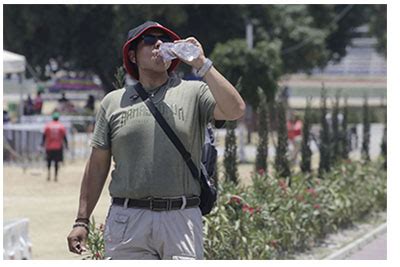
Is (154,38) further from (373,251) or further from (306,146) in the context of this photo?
(306,146)

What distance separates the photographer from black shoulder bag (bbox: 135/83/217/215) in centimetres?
516

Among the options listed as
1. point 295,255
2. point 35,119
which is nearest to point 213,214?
point 295,255

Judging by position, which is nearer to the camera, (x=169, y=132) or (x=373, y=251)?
(x=169, y=132)

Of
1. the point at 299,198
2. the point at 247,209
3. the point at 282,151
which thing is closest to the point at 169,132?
the point at 247,209

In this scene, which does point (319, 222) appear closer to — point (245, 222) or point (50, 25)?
point (245, 222)

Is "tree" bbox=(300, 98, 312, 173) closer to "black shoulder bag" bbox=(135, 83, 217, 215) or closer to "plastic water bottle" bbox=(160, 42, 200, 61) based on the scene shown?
"black shoulder bag" bbox=(135, 83, 217, 215)

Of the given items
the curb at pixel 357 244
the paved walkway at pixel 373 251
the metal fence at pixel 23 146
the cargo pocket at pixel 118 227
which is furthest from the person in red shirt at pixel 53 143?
the cargo pocket at pixel 118 227

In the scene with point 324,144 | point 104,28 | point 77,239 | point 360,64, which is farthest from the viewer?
point 360,64

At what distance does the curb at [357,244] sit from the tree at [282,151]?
1347mm

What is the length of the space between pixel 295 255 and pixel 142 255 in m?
7.19

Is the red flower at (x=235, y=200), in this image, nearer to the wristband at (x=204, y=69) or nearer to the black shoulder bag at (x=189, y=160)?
the black shoulder bag at (x=189, y=160)

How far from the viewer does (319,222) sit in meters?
13.6

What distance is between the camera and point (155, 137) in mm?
5176

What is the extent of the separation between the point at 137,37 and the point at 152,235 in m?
0.95
